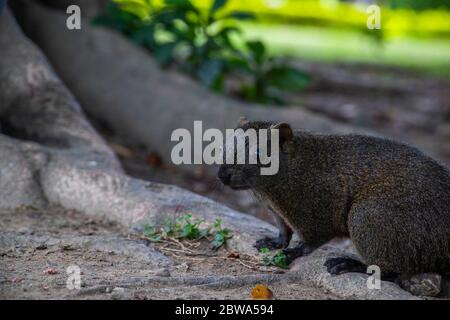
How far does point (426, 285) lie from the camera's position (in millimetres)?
4750

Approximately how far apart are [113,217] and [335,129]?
12.1 ft

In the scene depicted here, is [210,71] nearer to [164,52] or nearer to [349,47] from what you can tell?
[164,52]

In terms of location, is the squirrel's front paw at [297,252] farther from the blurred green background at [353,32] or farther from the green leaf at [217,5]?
the blurred green background at [353,32]

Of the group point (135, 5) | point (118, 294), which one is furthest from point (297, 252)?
point (135, 5)

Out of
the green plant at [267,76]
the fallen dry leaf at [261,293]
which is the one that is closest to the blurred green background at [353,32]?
the green plant at [267,76]

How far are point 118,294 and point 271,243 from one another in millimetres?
1477

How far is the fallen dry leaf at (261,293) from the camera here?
4.52m

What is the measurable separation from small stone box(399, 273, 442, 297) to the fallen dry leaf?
856 millimetres

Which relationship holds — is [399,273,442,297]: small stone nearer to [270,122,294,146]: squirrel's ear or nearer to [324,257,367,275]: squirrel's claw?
[324,257,367,275]: squirrel's claw

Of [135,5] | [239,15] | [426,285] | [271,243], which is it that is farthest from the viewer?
[135,5]

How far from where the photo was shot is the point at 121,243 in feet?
18.0

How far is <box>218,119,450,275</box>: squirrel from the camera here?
15.8ft

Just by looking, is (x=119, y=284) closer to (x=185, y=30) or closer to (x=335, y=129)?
(x=335, y=129)

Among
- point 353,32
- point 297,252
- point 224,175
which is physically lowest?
point 297,252
